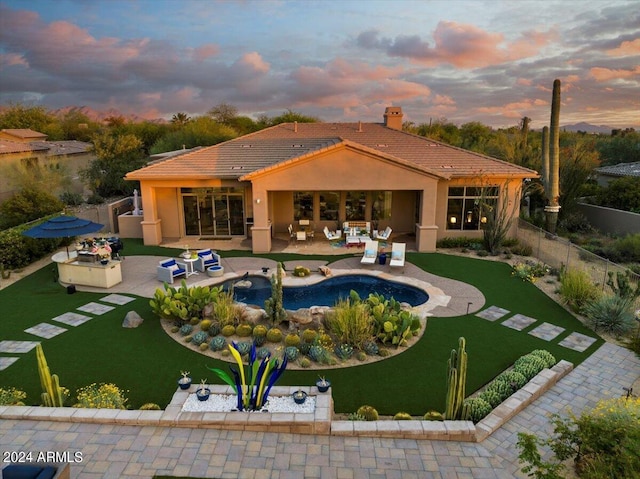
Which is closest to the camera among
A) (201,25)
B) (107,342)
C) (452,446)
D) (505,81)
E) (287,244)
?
(452,446)

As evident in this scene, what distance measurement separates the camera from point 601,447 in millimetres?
5945

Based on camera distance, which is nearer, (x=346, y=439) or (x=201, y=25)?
(x=346, y=439)

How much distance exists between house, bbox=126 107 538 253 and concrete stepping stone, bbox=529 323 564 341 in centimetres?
809

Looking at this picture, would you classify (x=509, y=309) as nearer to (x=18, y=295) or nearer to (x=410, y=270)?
(x=410, y=270)

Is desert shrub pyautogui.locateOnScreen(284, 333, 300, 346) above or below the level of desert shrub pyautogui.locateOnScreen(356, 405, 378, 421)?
below

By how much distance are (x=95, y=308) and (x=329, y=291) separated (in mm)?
7583

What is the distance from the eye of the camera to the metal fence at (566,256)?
44.1ft

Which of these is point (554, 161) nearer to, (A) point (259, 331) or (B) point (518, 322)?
(B) point (518, 322)

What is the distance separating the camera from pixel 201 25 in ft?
75.7

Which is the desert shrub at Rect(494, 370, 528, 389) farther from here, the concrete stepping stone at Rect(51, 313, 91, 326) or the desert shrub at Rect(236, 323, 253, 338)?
the concrete stepping stone at Rect(51, 313, 91, 326)

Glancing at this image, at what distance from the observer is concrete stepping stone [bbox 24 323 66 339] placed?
11180 millimetres

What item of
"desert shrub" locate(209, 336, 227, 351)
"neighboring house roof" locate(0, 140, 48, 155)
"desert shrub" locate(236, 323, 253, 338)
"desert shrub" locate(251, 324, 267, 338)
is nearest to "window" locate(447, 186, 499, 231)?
"desert shrub" locate(251, 324, 267, 338)

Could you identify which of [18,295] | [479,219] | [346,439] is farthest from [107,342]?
[479,219]

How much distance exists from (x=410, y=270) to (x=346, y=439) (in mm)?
10639
